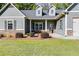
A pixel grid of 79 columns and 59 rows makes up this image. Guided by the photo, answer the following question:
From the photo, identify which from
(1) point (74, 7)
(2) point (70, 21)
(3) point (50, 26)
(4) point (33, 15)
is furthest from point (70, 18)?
(3) point (50, 26)

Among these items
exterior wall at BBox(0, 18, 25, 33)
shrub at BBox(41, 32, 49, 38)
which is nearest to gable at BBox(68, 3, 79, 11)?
shrub at BBox(41, 32, 49, 38)

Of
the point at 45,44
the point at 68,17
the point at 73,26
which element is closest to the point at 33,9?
the point at 68,17

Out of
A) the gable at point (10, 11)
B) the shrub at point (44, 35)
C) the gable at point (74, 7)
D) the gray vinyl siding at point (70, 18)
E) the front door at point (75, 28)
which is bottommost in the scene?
the shrub at point (44, 35)

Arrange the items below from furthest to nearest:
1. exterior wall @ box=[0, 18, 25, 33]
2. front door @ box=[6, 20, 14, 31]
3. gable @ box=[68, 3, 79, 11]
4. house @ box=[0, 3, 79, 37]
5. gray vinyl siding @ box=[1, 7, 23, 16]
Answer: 1. gable @ box=[68, 3, 79, 11]
2. gray vinyl siding @ box=[1, 7, 23, 16]
3. front door @ box=[6, 20, 14, 31]
4. house @ box=[0, 3, 79, 37]
5. exterior wall @ box=[0, 18, 25, 33]

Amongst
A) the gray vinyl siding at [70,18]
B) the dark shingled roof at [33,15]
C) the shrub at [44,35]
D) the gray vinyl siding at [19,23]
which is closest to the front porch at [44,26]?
the shrub at [44,35]

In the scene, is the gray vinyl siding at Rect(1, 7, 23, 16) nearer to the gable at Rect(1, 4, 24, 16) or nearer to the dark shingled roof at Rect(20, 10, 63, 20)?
the gable at Rect(1, 4, 24, 16)

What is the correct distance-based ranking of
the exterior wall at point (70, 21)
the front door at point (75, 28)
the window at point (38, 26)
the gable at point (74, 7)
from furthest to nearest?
the gable at point (74, 7) < the exterior wall at point (70, 21) < the front door at point (75, 28) < the window at point (38, 26)

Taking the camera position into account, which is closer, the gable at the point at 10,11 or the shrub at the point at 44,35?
the shrub at the point at 44,35

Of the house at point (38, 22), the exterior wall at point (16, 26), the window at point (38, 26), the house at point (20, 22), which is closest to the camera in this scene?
the window at point (38, 26)

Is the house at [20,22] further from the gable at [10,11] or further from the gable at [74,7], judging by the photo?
the gable at [74,7]

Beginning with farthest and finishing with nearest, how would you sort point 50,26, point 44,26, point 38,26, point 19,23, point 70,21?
point 70,21 < point 19,23 < point 44,26 < point 50,26 < point 38,26

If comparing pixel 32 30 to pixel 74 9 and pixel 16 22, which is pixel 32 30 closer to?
pixel 16 22

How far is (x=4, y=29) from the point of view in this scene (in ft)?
44.3

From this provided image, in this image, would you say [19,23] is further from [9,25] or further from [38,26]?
[38,26]
